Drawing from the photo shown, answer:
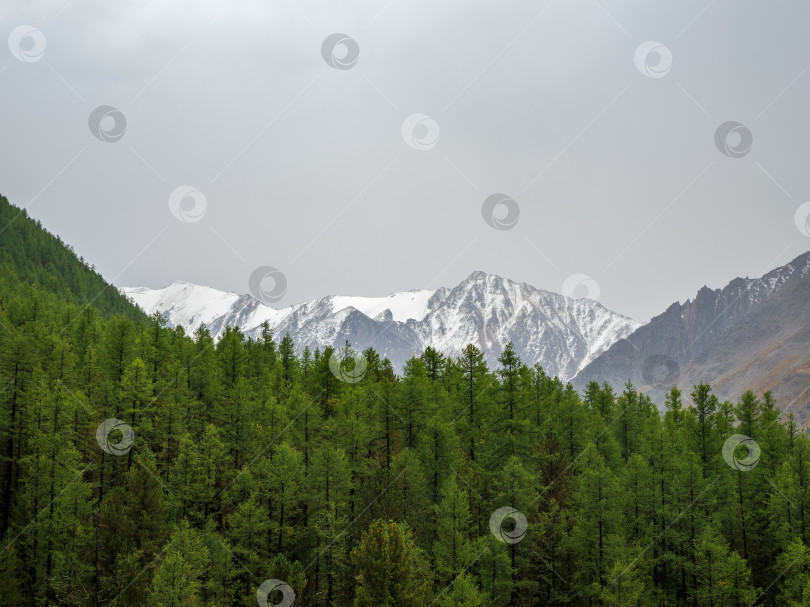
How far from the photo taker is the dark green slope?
140500mm

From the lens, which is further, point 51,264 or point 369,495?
point 51,264

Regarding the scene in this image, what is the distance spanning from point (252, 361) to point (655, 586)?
45.8m

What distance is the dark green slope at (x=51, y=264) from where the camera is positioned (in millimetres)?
140500

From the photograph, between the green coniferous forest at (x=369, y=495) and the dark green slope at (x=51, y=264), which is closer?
the green coniferous forest at (x=369, y=495)

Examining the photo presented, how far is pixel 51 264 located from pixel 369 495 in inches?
5665

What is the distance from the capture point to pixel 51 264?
154375mm

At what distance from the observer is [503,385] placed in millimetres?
50344

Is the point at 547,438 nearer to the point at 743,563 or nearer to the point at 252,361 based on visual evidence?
the point at 743,563

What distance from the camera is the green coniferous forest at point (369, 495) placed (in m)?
35.9

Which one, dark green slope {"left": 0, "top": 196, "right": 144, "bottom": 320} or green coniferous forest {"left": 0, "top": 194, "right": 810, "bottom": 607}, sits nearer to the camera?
green coniferous forest {"left": 0, "top": 194, "right": 810, "bottom": 607}

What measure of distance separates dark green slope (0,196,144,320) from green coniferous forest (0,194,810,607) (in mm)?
93751

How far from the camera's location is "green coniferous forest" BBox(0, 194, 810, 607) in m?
35.9

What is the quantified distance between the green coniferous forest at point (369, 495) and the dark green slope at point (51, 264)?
93.8 meters

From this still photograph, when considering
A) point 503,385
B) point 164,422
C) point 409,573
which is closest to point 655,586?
point 503,385
